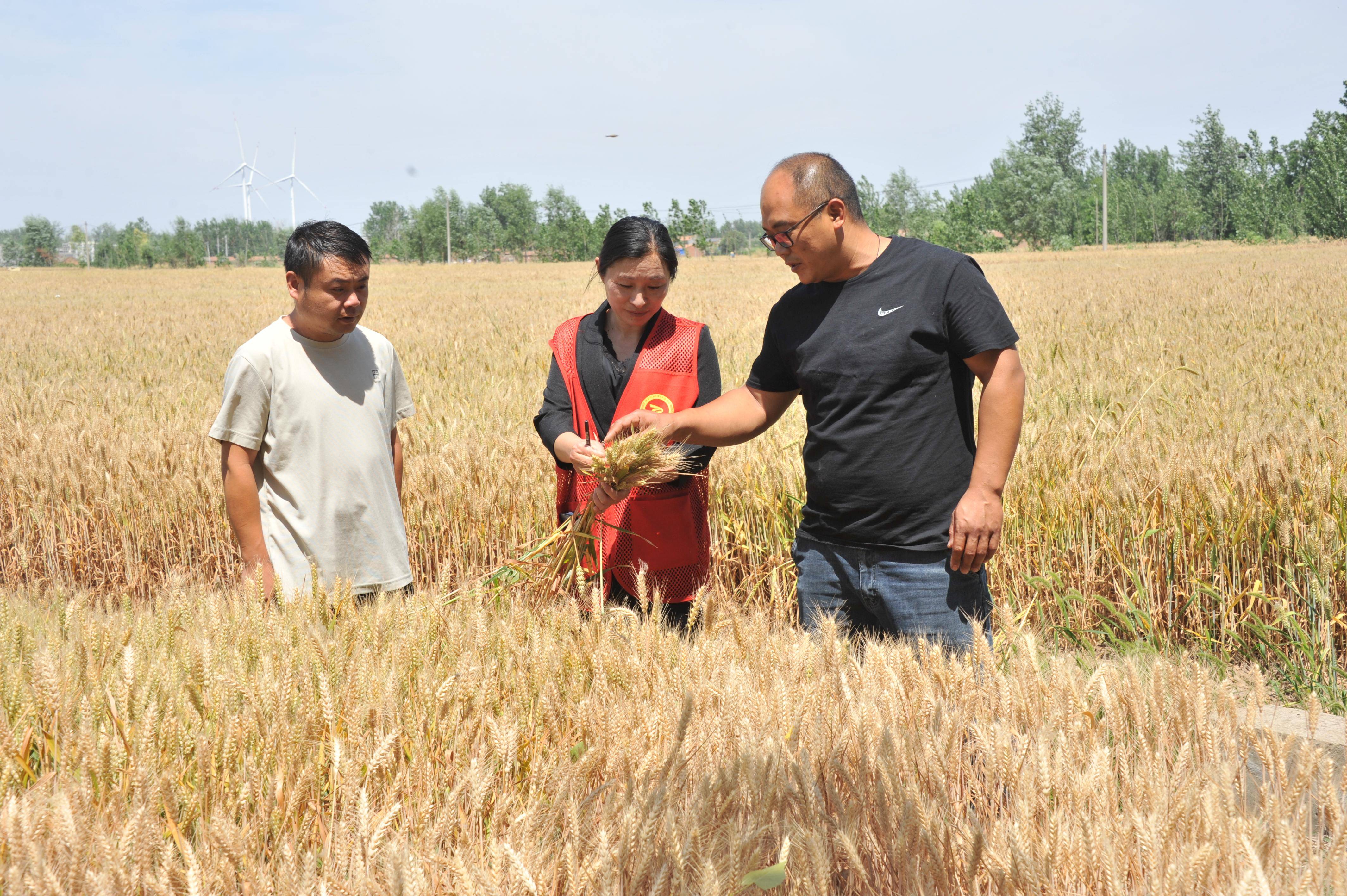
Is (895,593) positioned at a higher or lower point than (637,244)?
lower

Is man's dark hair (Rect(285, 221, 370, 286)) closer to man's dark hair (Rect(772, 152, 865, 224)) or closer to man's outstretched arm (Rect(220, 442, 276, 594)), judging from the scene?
man's outstretched arm (Rect(220, 442, 276, 594))

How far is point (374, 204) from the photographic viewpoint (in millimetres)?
119562

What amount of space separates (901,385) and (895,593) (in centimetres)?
57

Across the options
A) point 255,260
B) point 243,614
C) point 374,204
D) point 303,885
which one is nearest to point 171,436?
point 243,614

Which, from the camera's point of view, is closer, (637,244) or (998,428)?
(998,428)

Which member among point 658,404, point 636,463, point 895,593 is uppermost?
point 658,404

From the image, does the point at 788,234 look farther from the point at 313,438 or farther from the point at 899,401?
the point at 313,438

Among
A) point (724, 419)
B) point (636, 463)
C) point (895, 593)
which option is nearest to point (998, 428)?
point (895, 593)

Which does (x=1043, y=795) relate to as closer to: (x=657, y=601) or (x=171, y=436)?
(x=657, y=601)

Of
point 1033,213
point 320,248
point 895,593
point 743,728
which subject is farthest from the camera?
point 1033,213

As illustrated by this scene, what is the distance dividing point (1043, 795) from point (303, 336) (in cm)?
251

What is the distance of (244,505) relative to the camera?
9.25ft

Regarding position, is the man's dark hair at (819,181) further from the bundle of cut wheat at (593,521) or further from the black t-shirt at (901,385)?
the bundle of cut wheat at (593,521)

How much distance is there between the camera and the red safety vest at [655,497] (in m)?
2.99
